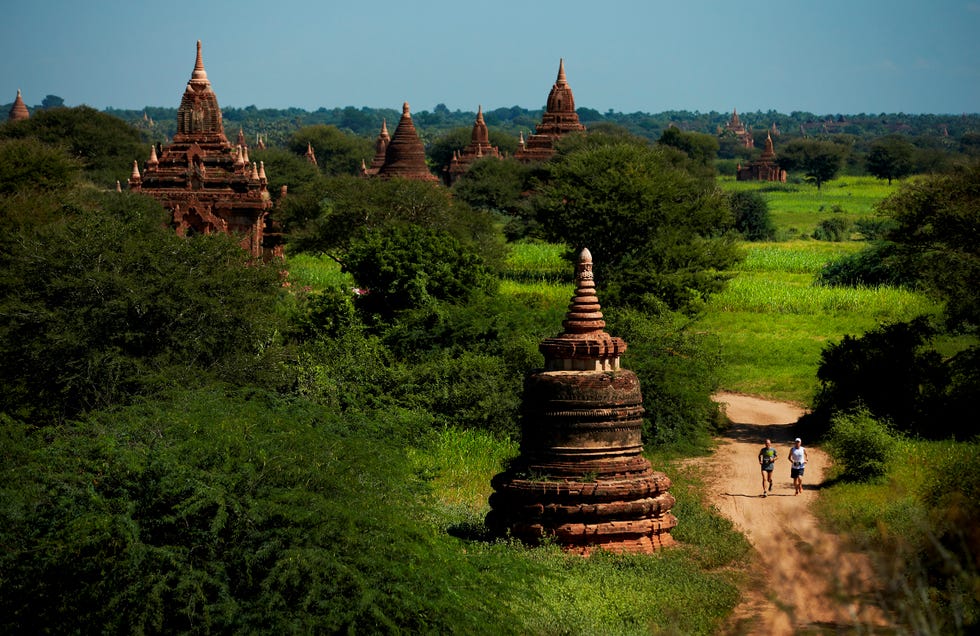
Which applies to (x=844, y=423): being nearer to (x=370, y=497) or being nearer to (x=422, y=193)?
(x=370, y=497)

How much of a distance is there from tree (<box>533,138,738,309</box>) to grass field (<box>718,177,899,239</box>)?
97.3ft

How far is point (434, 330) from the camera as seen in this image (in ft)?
98.5

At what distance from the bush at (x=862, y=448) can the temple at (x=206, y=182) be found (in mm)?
21746

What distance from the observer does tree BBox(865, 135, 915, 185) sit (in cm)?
11544

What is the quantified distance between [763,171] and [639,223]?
312 ft

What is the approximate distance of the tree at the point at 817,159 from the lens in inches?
4796

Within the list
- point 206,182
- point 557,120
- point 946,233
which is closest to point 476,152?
point 557,120

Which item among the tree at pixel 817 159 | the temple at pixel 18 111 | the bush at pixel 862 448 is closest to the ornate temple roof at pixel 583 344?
the bush at pixel 862 448

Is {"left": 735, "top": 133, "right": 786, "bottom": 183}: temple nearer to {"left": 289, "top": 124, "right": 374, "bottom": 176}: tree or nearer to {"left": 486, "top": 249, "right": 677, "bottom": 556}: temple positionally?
{"left": 289, "top": 124, "right": 374, "bottom": 176}: tree

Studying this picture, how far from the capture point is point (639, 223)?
43.1 m

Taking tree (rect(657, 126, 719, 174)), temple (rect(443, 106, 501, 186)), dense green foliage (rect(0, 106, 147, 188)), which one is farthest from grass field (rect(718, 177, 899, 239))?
dense green foliage (rect(0, 106, 147, 188))

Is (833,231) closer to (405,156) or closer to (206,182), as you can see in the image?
(405,156)

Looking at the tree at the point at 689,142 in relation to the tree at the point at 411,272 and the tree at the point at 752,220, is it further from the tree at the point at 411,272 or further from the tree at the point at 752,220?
the tree at the point at 411,272

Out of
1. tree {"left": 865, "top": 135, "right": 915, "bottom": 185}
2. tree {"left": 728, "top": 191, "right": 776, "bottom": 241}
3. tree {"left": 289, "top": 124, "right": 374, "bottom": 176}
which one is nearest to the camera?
tree {"left": 728, "top": 191, "right": 776, "bottom": 241}
